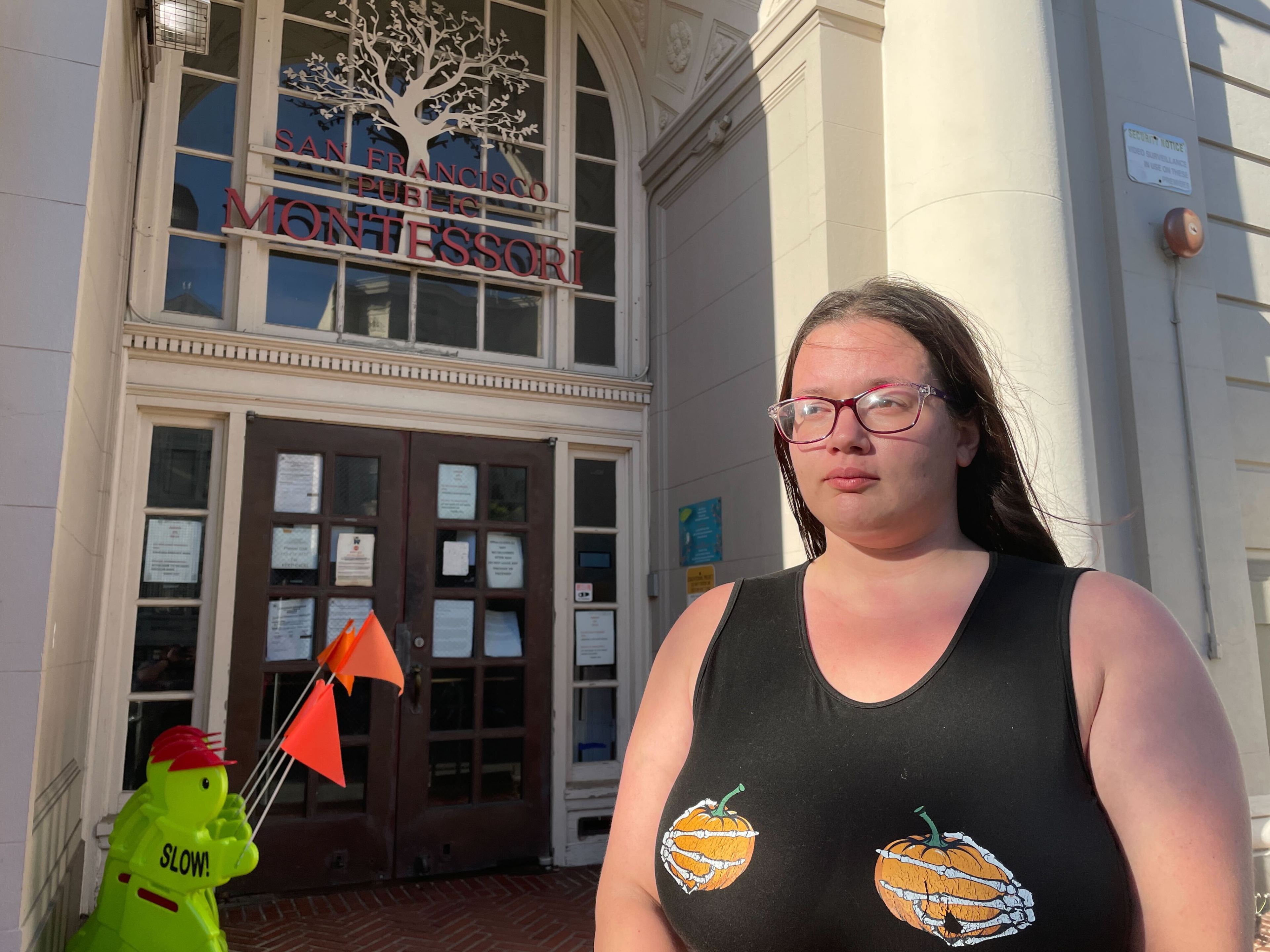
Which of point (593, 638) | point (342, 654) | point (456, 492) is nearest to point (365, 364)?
point (456, 492)

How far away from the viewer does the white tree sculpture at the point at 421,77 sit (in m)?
5.73

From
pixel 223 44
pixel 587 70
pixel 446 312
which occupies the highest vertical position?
pixel 587 70

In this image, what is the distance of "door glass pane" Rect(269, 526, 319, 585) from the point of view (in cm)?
513

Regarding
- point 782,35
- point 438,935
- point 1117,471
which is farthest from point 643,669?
point 782,35

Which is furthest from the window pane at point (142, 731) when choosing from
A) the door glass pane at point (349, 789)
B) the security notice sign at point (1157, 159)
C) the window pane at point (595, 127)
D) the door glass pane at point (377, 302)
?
the security notice sign at point (1157, 159)

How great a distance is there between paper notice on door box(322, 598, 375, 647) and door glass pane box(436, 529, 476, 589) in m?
0.46

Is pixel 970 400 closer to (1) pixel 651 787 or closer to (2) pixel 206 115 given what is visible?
(1) pixel 651 787

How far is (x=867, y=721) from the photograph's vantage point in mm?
1066

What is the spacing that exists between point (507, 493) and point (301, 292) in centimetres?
183

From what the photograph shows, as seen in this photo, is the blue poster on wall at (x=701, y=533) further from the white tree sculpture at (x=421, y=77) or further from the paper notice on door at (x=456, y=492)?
the white tree sculpture at (x=421, y=77)

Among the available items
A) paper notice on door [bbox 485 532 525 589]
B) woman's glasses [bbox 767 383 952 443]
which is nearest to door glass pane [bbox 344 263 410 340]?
paper notice on door [bbox 485 532 525 589]

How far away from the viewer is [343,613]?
17.1ft

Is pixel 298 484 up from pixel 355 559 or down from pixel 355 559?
up

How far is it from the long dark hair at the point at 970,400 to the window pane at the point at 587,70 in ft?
19.4
